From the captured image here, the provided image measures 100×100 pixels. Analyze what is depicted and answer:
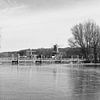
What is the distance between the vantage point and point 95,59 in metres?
70.2

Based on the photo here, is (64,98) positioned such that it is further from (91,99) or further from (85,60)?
(85,60)

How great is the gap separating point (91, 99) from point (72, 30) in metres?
61.6

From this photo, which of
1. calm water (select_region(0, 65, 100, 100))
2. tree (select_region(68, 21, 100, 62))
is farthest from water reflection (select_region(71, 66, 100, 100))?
tree (select_region(68, 21, 100, 62))

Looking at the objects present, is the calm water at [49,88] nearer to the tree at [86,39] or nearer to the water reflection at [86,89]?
the water reflection at [86,89]

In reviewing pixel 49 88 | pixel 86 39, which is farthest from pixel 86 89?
pixel 86 39

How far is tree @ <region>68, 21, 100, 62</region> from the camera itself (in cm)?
6769

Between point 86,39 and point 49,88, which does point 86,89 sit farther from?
point 86,39

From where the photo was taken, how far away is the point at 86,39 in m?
68.0

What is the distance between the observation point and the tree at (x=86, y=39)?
222 ft

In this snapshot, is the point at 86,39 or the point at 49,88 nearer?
the point at 49,88

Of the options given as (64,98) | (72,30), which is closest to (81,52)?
(72,30)

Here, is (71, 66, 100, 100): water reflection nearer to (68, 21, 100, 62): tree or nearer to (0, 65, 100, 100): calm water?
(0, 65, 100, 100): calm water

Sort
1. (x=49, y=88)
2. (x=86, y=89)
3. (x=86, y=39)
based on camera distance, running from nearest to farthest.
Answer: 1. (x=86, y=89)
2. (x=49, y=88)
3. (x=86, y=39)

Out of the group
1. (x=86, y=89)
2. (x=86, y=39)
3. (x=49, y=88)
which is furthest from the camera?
(x=86, y=39)
